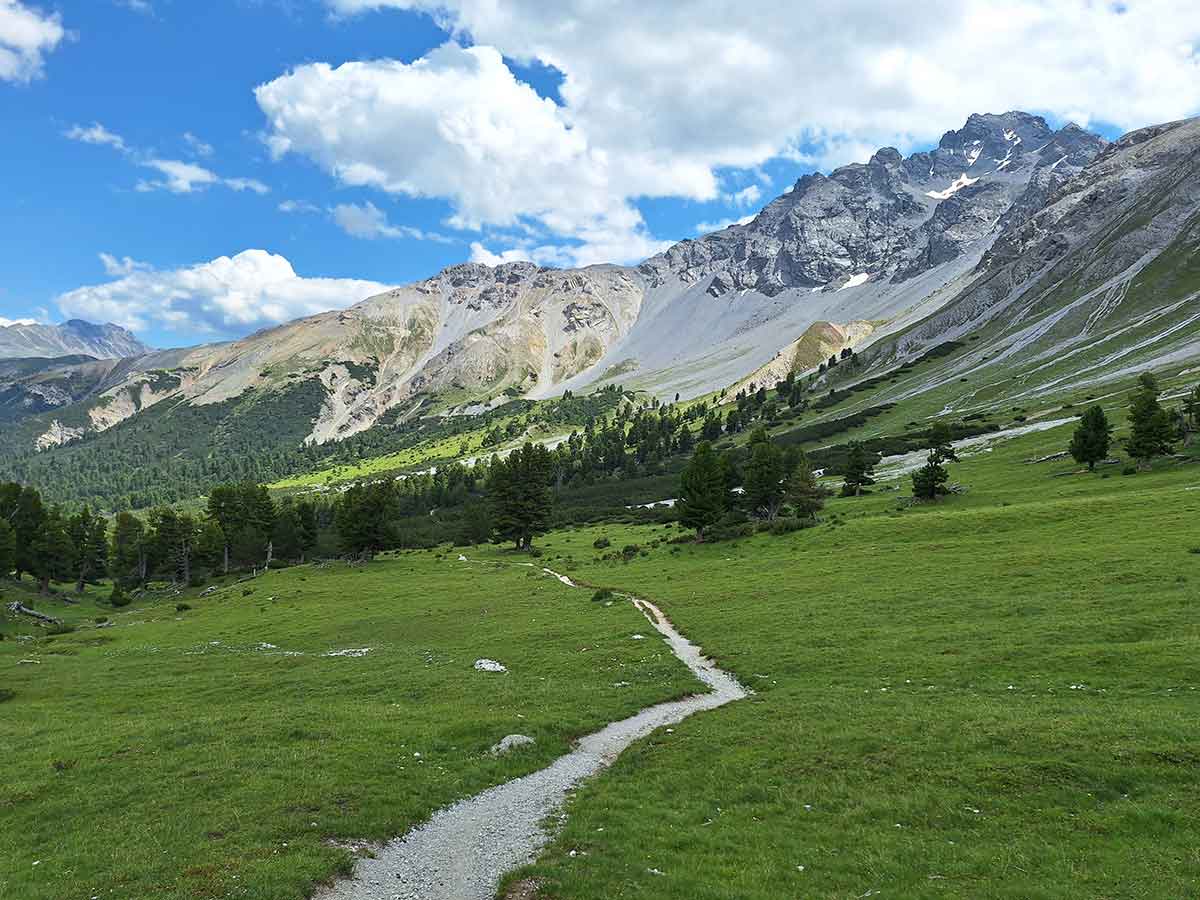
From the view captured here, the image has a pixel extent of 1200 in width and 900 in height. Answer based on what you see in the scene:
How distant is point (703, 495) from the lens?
83.8 m

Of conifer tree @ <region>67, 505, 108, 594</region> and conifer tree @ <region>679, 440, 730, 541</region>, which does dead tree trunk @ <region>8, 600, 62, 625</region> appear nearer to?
conifer tree @ <region>67, 505, 108, 594</region>

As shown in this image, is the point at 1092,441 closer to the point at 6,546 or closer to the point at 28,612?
the point at 28,612

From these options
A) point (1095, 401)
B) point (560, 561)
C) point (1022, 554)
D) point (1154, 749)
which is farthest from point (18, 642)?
point (1095, 401)

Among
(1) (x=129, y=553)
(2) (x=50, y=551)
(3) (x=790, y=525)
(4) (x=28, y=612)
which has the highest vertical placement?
(2) (x=50, y=551)

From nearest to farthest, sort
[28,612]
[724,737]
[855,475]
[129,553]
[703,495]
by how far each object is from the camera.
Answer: [724,737] → [28,612] → [703,495] → [855,475] → [129,553]

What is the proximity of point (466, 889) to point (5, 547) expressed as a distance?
338 feet

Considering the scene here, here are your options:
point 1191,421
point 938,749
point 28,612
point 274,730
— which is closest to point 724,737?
point 938,749

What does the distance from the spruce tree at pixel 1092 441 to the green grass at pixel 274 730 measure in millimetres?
70398

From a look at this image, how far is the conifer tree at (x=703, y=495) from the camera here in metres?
83.7

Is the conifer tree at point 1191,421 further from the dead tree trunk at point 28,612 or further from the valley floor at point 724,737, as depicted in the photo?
the dead tree trunk at point 28,612

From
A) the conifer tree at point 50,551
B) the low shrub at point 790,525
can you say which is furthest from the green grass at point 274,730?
the conifer tree at point 50,551

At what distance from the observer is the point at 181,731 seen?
26141 millimetres

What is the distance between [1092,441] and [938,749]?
8224 centimetres

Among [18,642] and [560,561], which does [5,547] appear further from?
[560,561]
